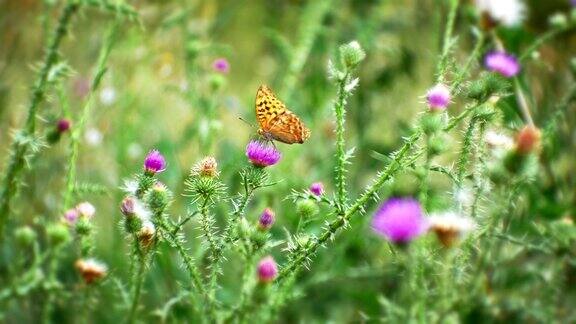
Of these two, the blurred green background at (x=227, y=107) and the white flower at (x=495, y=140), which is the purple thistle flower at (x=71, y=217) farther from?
the white flower at (x=495, y=140)

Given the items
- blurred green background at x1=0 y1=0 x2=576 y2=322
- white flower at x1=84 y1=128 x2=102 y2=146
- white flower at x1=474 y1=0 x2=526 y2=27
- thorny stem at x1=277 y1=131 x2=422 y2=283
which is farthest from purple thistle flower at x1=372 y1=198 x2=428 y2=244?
white flower at x1=84 y1=128 x2=102 y2=146

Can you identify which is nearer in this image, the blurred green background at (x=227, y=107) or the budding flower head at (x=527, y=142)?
the budding flower head at (x=527, y=142)

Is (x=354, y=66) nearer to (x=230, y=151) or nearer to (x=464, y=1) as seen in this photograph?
(x=230, y=151)

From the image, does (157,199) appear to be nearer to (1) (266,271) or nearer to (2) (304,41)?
(1) (266,271)

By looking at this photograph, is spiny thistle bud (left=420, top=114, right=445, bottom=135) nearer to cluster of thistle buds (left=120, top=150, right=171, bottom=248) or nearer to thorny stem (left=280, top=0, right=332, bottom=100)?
cluster of thistle buds (left=120, top=150, right=171, bottom=248)

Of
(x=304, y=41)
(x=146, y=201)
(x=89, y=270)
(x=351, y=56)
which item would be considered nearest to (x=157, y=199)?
(x=146, y=201)

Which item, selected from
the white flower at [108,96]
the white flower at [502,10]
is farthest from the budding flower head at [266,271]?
the white flower at [108,96]
